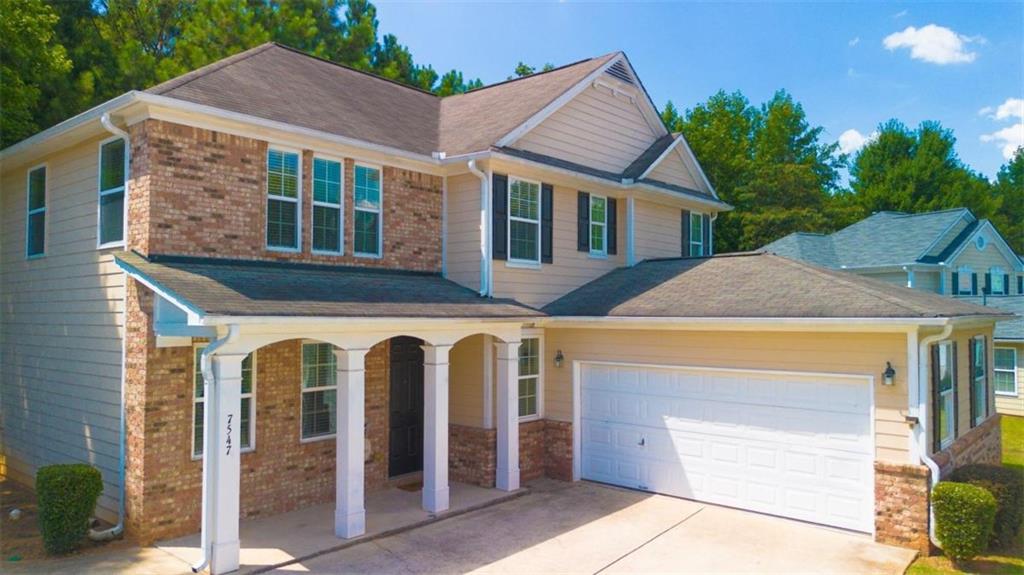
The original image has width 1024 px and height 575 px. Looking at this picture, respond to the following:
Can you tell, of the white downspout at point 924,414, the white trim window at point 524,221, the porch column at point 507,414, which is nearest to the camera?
the white downspout at point 924,414

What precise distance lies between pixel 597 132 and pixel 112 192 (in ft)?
30.6

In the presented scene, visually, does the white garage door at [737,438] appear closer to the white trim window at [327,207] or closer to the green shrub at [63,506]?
the white trim window at [327,207]

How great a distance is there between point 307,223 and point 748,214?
27823mm

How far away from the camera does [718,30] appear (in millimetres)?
17203

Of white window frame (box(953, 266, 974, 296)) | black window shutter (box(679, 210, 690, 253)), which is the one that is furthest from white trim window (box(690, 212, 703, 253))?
white window frame (box(953, 266, 974, 296))

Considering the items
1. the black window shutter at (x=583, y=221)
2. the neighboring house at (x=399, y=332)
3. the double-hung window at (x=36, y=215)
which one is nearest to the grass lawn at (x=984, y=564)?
the neighboring house at (x=399, y=332)

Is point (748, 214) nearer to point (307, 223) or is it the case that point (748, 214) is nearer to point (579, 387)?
point (579, 387)

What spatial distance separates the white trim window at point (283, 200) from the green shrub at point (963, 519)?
938 cm

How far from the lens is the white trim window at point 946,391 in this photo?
10070 mm

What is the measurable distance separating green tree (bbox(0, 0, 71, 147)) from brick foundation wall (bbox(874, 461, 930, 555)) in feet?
56.0

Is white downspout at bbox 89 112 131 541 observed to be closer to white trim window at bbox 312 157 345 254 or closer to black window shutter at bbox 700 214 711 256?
white trim window at bbox 312 157 345 254

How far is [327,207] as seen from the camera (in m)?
11.1

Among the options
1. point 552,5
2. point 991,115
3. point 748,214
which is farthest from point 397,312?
point 991,115

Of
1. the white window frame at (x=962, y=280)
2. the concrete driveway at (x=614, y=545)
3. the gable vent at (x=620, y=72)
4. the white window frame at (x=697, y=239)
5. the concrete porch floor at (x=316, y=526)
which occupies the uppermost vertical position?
the gable vent at (x=620, y=72)
